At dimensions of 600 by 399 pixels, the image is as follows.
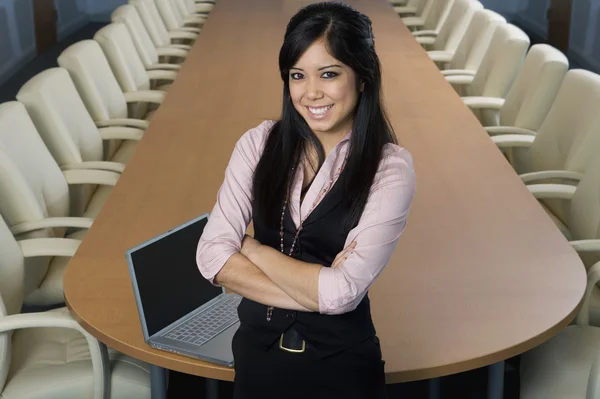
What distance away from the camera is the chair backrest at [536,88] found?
425 cm

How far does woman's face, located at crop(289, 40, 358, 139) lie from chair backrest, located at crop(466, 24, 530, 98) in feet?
11.1

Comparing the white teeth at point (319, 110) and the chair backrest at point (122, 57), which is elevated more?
the white teeth at point (319, 110)

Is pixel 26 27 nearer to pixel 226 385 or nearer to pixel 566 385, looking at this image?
pixel 226 385

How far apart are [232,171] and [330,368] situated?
18.0 inches

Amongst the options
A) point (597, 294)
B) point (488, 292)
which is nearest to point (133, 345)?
point (488, 292)

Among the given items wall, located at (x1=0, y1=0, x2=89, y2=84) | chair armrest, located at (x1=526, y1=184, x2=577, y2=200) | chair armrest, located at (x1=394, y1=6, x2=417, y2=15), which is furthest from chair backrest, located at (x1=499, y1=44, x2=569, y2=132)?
wall, located at (x1=0, y1=0, x2=89, y2=84)

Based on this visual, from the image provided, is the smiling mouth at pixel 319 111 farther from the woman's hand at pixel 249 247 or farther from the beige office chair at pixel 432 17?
the beige office chair at pixel 432 17

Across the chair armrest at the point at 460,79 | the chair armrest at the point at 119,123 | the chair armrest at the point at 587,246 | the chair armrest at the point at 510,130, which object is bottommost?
the chair armrest at the point at 460,79

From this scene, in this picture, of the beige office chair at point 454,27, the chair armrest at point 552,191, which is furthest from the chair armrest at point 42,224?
the beige office chair at point 454,27

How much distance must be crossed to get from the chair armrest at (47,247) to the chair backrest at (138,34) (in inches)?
125

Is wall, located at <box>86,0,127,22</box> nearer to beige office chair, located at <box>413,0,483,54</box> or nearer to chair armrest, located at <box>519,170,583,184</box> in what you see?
beige office chair, located at <box>413,0,483,54</box>

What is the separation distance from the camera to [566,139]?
3748mm

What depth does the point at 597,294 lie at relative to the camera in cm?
309

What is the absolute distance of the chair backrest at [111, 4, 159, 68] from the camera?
5992mm
